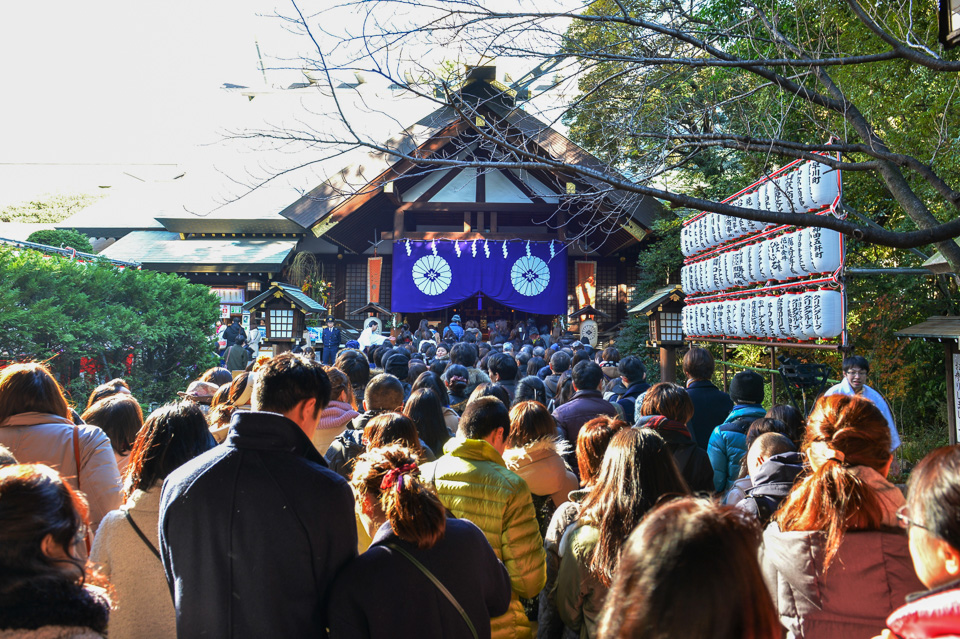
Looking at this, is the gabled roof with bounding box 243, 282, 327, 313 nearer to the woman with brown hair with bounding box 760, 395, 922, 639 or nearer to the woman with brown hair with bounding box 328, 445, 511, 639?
the woman with brown hair with bounding box 328, 445, 511, 639

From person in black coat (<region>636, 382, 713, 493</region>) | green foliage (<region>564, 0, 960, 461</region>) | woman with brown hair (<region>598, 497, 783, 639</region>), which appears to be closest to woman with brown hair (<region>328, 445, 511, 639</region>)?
woman with brown hair (<region>598, 497, 783, 639</region>)

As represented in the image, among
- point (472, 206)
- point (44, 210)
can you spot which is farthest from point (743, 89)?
point (44, 210)

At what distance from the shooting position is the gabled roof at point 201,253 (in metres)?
15.4

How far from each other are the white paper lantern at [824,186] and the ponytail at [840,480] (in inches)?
170

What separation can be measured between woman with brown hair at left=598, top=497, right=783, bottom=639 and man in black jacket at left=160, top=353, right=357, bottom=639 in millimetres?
882

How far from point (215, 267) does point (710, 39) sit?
13.1m

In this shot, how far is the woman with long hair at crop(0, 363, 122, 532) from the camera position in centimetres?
261

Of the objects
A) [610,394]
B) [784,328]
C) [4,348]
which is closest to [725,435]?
[610,394]

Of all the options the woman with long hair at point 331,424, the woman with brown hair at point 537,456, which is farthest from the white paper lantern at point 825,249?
the woman with long hair at point 331,424

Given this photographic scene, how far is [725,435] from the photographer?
3742mm

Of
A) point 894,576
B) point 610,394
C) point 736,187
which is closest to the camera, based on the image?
point 894,576

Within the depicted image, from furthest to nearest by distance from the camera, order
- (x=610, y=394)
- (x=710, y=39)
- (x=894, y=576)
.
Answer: (x=610, y=394)
(x=710, y=39)
(x=894, y=576)

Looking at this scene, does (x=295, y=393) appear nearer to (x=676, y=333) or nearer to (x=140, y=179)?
(x=676, y=333)

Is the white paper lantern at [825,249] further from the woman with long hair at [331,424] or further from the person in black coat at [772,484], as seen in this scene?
the woman with long hair at [331,424]
